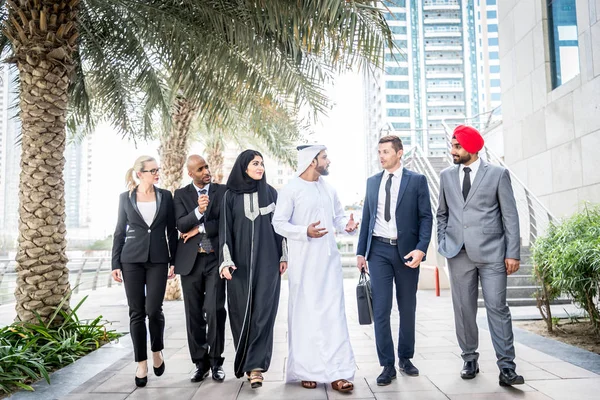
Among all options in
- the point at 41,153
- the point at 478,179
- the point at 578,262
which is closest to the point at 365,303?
the point at 478,179

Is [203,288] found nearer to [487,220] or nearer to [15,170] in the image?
[487,220]

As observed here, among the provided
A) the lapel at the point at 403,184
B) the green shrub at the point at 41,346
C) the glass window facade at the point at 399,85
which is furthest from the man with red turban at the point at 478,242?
the glass window facade at the point at 399,85

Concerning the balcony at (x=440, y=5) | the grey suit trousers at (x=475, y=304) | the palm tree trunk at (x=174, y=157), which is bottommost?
the grey suit trousers at (x=475, y=304)

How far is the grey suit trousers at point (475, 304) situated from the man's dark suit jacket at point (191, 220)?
210cm

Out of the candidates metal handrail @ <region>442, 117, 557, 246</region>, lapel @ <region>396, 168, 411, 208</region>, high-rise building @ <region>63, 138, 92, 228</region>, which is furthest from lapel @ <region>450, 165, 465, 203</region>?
high-rise building @ <region>63, 138, 92, 228</region>

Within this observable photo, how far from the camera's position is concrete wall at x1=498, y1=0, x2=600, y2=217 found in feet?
32.0

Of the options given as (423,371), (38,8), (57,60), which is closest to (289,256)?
(423,371)

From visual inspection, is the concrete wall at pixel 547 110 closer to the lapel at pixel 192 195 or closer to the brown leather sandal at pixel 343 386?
the brown leather sandal at pixel 343 386

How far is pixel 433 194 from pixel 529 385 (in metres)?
8.08

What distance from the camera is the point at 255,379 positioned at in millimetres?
4309

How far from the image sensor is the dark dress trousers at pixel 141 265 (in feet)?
14.8

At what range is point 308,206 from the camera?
448 centimetres

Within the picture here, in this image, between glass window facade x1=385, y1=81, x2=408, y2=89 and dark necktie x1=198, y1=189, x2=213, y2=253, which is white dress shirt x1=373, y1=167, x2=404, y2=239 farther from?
glass window facade x1=385, y1=81, x2=408, y2=89

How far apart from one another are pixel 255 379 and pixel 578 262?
366 centimetres
